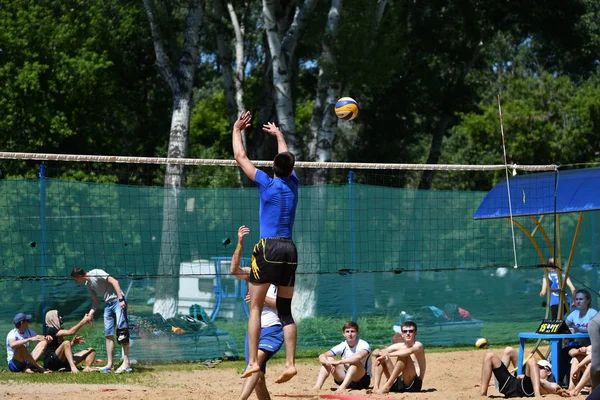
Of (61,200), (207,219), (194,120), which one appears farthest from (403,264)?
(194,120)

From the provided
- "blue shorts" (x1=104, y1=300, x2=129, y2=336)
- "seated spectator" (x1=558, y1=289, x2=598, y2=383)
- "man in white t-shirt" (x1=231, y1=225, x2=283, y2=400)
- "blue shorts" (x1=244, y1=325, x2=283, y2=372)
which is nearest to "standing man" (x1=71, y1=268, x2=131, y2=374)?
"blue shorts" (x1=104, y1=300, x2=129, y2=336)

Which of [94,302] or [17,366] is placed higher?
[94,302]

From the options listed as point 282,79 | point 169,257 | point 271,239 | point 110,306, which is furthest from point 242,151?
point 282,79

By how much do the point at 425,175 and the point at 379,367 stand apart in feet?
49.9

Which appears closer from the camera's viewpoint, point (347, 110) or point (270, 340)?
point (270, 340)

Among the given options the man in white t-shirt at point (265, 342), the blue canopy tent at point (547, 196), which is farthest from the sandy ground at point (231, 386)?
the blue canopy tent at point (547, 196)

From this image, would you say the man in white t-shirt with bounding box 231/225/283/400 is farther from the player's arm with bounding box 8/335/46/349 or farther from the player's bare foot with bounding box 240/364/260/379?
the player's arm with bounding box 8/335/46/349

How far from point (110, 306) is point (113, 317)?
0.15 meters

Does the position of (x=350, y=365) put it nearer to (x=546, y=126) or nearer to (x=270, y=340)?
(x=270, y=340)

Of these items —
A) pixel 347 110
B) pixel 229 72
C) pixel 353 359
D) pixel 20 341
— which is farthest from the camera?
pixel 229 72

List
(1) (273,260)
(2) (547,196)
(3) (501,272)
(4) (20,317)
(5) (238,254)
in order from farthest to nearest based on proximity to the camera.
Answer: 1. (3) (501,272)
2. (4) (20,317)
3. (2) (547,196)
4. (5) (238,254)
5. (1) (273,260)

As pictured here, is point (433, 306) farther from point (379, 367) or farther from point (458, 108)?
point (458, 108)

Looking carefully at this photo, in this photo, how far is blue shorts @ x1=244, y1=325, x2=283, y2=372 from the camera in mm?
7297

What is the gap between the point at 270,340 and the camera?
7.38 meters
